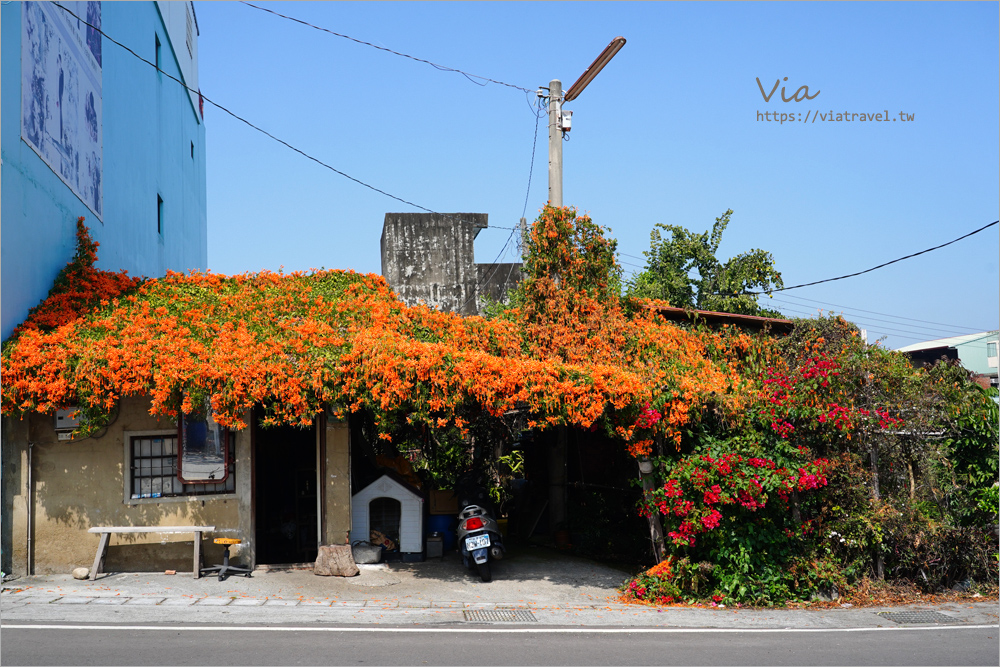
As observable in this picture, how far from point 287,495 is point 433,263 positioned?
17.2 metres

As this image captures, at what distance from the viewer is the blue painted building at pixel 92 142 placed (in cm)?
1216

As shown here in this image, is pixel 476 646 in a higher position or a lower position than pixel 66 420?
lower

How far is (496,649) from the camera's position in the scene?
8234 mm

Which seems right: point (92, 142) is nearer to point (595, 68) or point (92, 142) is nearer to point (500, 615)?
point (595, 68)

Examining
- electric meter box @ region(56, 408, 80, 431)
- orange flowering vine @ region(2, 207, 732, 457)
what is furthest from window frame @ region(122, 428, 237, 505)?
orange flowering vine @ region(2, 207, 732, 457)

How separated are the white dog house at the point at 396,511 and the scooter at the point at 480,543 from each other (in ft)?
4.48

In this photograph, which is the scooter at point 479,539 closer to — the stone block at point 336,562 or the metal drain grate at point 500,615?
the metal drain grate at point 500,615

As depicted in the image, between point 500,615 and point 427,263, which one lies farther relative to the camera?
point 427,263

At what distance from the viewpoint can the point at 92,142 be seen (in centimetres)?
1548

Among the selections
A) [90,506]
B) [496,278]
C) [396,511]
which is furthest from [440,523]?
[496,278]

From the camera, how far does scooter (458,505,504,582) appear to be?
38.5ft

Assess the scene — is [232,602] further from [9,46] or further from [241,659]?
[9,46]

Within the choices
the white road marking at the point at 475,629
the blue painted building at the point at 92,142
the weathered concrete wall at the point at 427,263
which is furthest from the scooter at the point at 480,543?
the weathered concrete wall at the point at 427,263

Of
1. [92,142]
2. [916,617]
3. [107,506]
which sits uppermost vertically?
[92,142]
